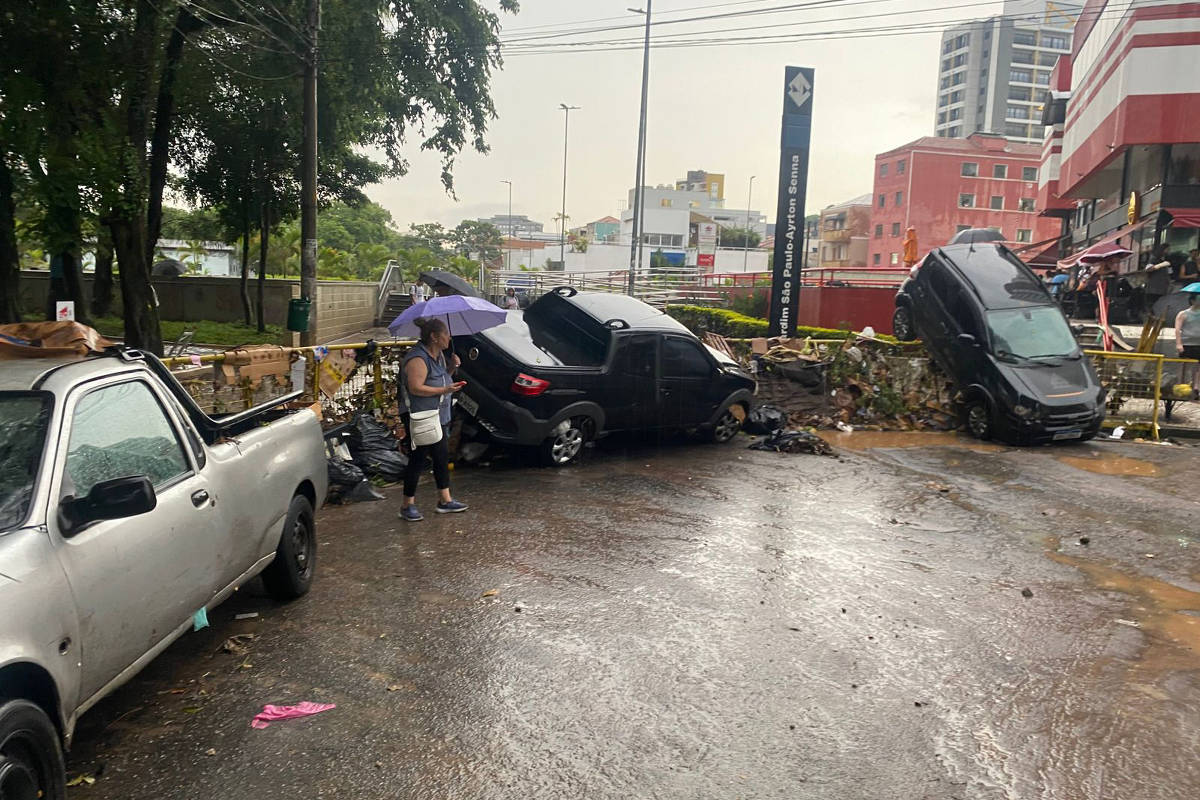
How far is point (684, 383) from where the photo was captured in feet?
35.8

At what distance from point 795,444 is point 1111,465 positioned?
12.7 ft

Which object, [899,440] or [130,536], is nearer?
[130,536]

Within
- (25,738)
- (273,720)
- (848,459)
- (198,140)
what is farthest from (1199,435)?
(198,140)

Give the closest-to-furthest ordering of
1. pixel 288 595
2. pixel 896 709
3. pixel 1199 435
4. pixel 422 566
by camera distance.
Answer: pixel 896 709
pixel 288 595
pixel 422 566
pixel 1199 435

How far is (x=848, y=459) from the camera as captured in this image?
11.2 m

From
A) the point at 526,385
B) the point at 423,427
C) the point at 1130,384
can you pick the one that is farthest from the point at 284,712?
the point at 1130,384

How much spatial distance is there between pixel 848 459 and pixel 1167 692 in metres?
6.59

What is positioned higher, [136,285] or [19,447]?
[136,285]

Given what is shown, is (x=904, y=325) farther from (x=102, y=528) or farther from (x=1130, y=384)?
(x=102, y=528)

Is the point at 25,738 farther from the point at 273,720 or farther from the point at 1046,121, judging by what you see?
the point at 1046,121

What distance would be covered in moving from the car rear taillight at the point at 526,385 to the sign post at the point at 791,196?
832 centimetres

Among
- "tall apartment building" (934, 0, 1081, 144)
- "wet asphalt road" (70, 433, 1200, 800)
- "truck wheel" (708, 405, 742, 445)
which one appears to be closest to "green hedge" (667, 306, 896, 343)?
"truck wheel" (708, 405, 742, 445)

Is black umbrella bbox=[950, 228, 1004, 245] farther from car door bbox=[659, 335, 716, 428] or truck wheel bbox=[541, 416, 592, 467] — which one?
truck wheel bbox=[541, 416, 592, 467]

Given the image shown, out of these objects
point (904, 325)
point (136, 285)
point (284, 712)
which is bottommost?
point (284, 712)
